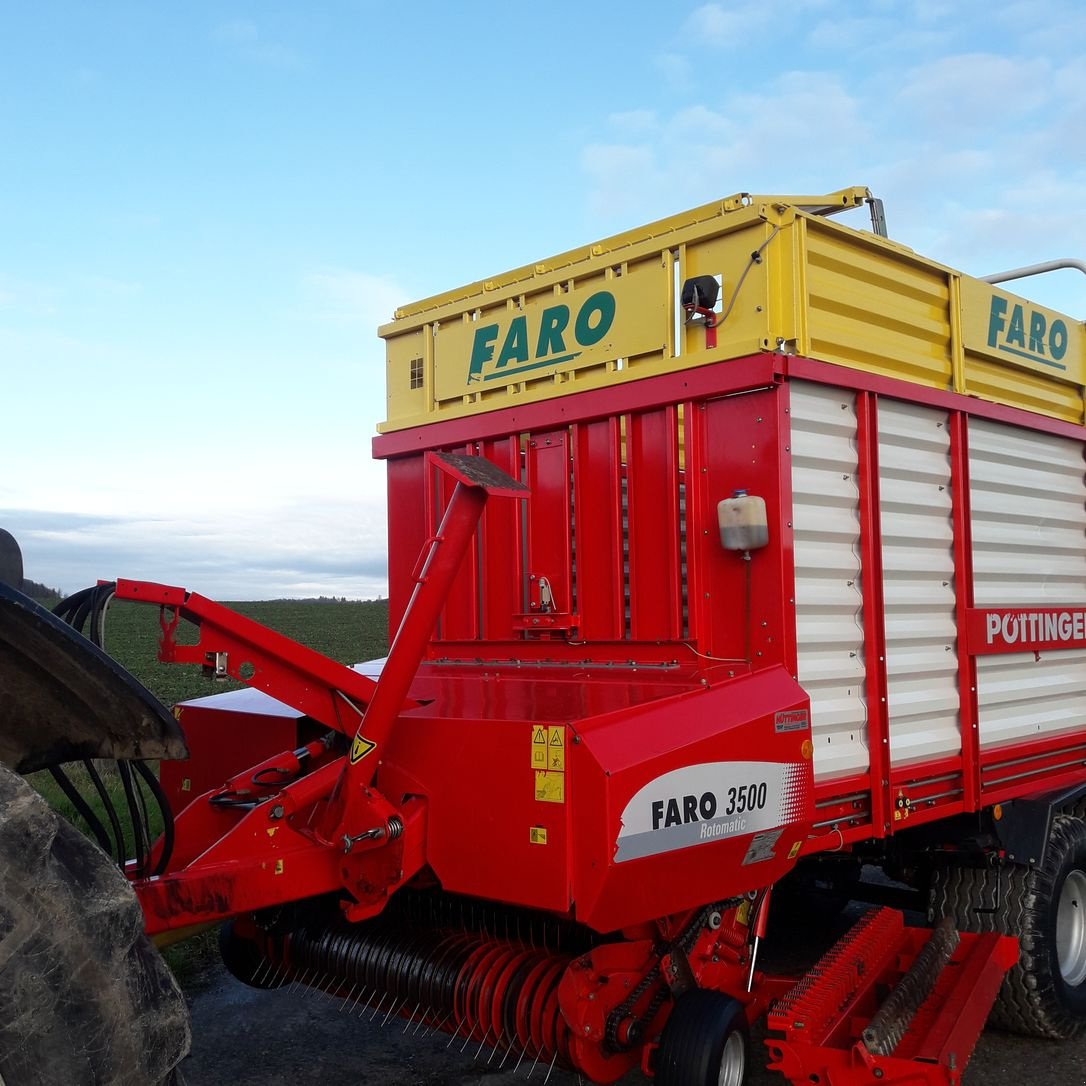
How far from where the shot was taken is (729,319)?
3.77 m

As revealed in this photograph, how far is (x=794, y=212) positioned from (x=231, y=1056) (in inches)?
146

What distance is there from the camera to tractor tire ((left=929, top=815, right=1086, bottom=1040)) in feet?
14.4

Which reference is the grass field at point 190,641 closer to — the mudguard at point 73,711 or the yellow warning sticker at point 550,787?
the mudguard at point 73,711

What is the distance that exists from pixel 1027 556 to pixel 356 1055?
3.55 m

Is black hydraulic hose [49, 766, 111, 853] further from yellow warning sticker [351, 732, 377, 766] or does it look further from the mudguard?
yellow warning sticker [351, 732, 377, 766]

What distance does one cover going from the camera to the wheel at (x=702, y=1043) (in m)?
3.05

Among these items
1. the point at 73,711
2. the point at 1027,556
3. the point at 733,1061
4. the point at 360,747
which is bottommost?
the point at 733,1061

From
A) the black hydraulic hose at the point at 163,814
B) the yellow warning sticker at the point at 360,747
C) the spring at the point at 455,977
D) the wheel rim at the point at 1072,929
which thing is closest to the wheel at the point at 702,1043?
the spring at the point at 455,977

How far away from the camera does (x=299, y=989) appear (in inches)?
193

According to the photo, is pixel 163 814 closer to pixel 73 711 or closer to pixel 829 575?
pixel 73 711

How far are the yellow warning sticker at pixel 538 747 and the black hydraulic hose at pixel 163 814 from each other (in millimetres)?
944

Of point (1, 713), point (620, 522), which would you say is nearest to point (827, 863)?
point (620, 522)

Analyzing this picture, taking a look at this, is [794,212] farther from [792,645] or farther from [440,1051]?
[440,1051]

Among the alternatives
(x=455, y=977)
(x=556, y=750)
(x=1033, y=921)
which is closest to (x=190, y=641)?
(x=455, y=977)
